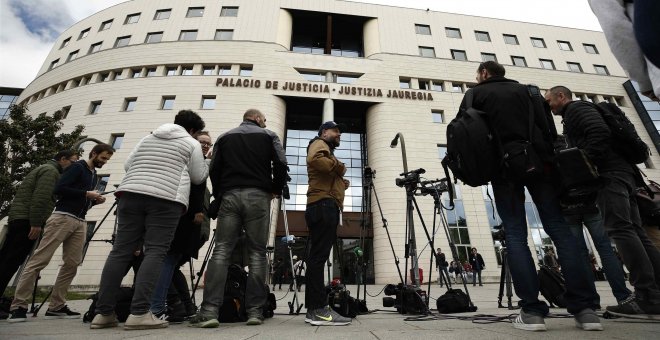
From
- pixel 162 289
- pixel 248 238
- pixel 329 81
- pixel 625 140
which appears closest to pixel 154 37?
pixel 329 81

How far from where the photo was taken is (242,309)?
3.02 m

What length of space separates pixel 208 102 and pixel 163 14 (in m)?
9.80

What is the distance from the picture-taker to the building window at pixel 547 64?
24250mm

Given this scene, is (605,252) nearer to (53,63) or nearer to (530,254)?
(530,254)

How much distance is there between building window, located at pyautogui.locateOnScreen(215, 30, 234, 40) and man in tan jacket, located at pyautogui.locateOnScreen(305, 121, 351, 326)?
72.3ft

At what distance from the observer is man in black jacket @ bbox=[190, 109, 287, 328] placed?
2.77 metres

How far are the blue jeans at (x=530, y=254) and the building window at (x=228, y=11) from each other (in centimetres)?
2521

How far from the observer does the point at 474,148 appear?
2271 millimetres

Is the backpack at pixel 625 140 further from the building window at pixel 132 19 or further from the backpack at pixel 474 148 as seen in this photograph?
the building window at pixel 132 19

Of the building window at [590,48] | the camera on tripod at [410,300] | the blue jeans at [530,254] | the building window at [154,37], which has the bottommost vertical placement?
the camera on tripod at [410,300]

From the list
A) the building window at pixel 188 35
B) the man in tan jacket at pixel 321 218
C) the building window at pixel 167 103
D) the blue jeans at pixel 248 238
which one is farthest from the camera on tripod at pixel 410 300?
the building window at pixel 188 35

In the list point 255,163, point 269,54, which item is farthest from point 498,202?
point 269,54

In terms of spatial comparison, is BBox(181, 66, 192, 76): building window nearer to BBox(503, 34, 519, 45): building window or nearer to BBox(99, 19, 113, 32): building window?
BBox(99, 19, 113, 32): building window

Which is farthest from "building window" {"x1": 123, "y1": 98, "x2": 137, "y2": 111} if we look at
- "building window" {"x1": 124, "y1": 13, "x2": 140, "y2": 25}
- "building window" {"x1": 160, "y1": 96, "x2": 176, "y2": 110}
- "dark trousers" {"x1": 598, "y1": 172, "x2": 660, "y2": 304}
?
"dark trousers" {"x1": 598, "y1": 172, "x2": 660, "y2": 304}
